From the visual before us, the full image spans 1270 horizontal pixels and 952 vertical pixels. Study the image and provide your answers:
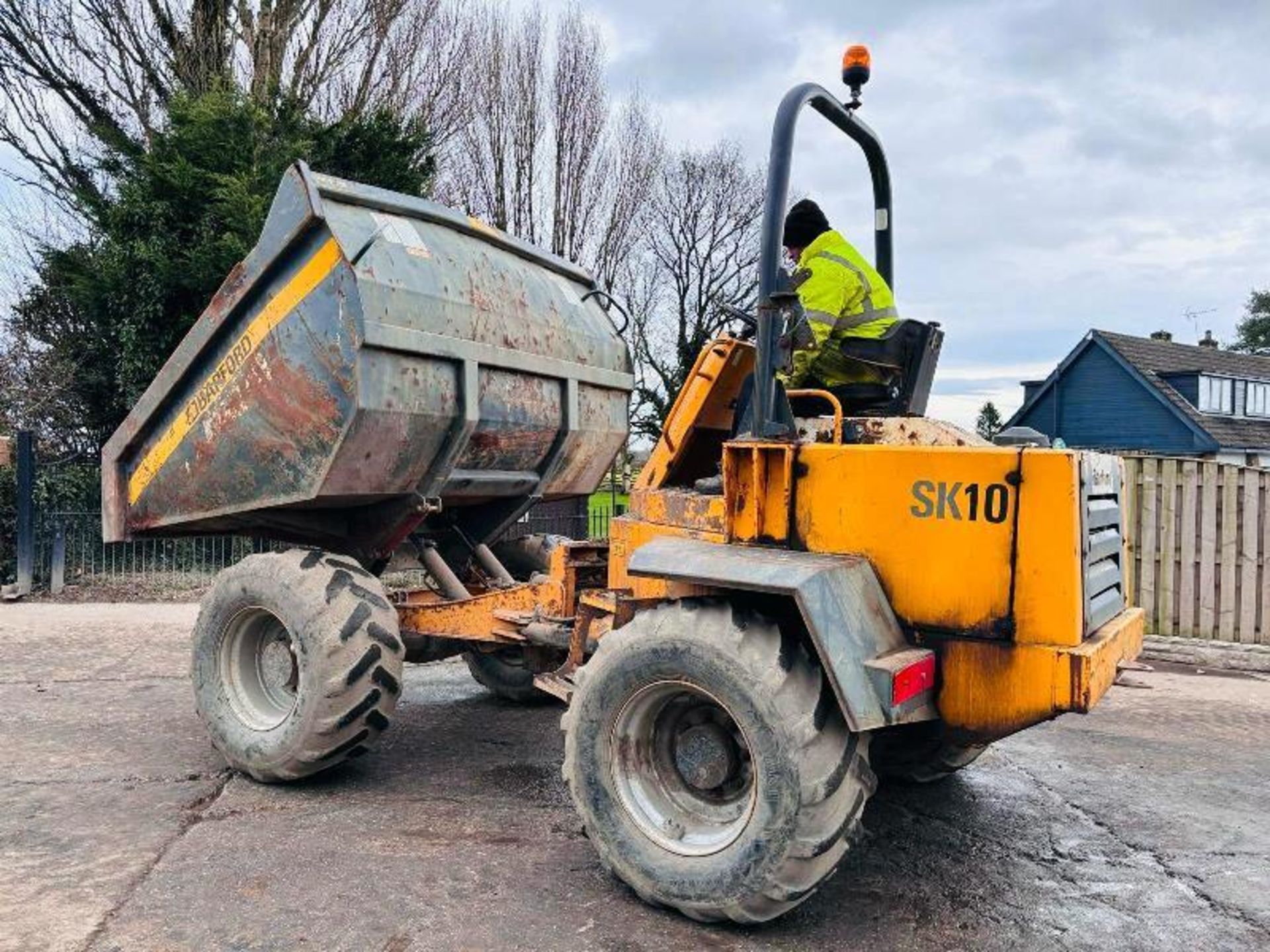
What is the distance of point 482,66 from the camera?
2011 cm

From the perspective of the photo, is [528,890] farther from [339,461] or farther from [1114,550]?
[1114,550]

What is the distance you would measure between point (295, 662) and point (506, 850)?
1.59 m

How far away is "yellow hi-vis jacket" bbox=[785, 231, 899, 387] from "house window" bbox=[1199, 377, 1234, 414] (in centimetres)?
3025

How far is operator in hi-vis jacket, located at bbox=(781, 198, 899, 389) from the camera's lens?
3.96 meters

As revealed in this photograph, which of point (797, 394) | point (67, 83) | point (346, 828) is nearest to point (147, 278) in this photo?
point (67, 83)

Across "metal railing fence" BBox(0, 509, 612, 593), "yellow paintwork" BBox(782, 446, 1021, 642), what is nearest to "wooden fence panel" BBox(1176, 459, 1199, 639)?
"metal railing fence" BBox(0, 509, 612, 593)

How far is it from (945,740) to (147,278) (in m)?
11.4

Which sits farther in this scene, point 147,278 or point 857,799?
point 147,278

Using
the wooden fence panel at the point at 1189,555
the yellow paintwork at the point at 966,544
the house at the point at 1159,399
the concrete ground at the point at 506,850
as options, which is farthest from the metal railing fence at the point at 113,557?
the house at the point at 1159,399

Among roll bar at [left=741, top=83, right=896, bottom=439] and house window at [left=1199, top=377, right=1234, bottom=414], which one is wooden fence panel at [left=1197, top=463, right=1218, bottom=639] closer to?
roll bar at [left=741, top=83, right=896, bottom=439]

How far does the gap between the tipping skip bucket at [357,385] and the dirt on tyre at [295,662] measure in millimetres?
368

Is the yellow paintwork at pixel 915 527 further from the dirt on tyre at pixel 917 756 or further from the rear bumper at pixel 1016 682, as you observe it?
the dirt on tyre at pixel 917 756

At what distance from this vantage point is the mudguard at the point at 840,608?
3.26m

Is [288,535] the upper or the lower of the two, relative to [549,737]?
upper
